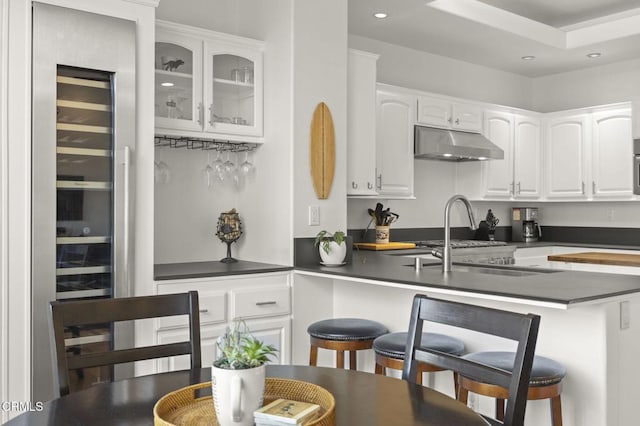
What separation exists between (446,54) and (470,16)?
108 centimetres

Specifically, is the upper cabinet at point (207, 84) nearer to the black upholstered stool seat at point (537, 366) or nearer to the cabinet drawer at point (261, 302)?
the cabinet drawer at point (261, 302)

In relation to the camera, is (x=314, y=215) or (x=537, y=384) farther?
(x=314, y=215)

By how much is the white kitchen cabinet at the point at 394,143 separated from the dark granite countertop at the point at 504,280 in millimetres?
1077

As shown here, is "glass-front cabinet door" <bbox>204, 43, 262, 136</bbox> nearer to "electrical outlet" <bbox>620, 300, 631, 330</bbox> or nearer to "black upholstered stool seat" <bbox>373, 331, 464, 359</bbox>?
"black upholstered stool seat" <bbox>373, 331, 464, 359</bbox>

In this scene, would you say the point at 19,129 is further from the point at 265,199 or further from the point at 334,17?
the point at 334,17

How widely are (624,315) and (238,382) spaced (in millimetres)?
1950

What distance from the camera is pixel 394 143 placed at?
15.6 ft

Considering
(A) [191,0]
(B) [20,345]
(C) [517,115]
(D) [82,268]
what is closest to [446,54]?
(C) [517,115]

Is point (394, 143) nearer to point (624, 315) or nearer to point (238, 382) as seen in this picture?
point (624, 315)

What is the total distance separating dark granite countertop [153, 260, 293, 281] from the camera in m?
3.19

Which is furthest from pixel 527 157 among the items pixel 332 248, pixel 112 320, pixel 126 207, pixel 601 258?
pixel 112 320

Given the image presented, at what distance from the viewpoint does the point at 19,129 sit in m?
2.71

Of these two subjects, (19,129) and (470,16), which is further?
(470,16)

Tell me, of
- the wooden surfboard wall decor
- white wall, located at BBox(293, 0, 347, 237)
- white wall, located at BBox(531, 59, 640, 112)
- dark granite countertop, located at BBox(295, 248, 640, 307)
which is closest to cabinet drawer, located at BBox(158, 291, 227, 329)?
dark granite countertop, located at BBox(295, 248, 640, 307)
